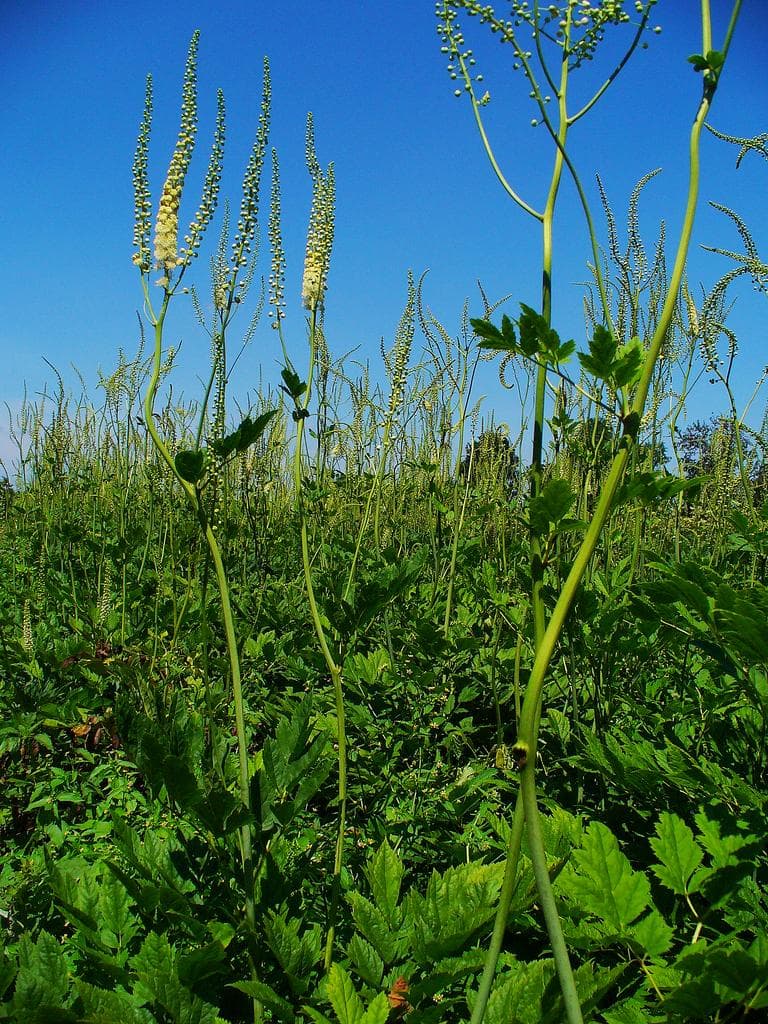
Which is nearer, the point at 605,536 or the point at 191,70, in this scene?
the point at 191,70

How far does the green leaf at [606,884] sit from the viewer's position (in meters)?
1.16

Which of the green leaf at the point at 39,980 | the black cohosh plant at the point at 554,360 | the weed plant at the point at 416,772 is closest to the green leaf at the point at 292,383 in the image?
the weed plant at the point at 416,772

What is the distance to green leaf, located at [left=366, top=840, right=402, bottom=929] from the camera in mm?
1307

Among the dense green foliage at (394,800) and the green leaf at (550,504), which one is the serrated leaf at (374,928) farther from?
the green leaf at (550,504)

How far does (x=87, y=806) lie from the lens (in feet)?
7.18

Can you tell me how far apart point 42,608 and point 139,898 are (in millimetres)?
2812

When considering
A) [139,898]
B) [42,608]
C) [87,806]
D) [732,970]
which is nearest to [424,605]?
[87,806]

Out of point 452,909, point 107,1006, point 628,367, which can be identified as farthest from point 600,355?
point 107,1006

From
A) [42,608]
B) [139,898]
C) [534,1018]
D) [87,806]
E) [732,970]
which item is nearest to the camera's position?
[732,970]

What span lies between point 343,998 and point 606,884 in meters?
0.42

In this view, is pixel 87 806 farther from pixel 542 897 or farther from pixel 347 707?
pixel 542 897

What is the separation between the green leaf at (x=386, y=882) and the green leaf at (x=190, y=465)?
2.33ft

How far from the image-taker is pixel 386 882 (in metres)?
1.34

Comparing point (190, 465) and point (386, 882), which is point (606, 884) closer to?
point (386, 882)
